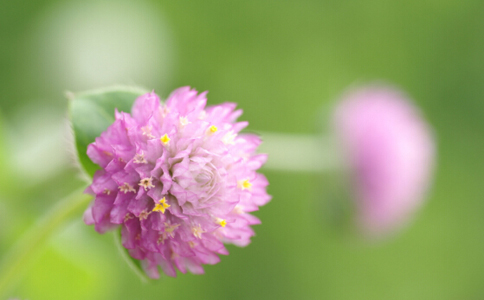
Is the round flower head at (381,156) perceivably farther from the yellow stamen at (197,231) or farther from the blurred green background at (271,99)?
the yellow stamen at (197,231)

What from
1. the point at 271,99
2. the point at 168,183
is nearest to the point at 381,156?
the point at 271,99

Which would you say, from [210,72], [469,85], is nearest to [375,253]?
[469,85]

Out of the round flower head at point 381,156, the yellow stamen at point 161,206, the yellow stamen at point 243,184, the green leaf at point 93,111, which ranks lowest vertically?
the yellow stamen at point 161,206

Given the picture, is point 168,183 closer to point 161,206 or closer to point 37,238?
point 161,206

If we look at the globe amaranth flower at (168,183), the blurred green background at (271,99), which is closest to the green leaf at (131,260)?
the globe amaranth flower at (168,183)

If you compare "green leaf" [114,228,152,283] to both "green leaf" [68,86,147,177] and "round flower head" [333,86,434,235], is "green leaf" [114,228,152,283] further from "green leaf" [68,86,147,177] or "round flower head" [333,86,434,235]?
"round flower head" [333,86,434,235]

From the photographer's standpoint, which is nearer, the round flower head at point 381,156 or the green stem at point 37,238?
the green stem at point 37,238

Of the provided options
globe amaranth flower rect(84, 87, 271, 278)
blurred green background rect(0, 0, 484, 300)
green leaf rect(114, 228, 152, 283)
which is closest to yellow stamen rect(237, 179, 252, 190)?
globe amaranth flower rect(84, 87, 271, 278)
